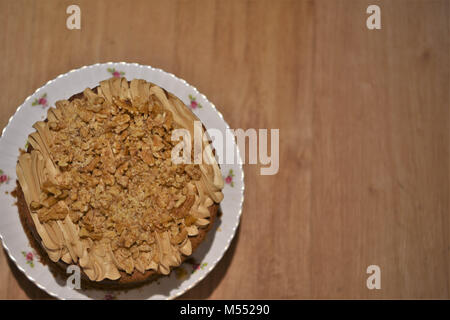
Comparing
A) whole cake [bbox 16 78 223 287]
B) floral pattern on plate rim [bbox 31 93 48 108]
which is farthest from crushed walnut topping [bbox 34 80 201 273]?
floral pattern on plate rim [bbox 31 93 48 108]

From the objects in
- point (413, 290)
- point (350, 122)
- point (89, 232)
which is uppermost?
point (350, 122)

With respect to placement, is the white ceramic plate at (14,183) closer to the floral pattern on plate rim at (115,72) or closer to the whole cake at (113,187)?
the floral pattern on plate rim at (115,72)

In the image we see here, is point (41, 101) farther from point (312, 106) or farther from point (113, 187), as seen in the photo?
point (312, 106)

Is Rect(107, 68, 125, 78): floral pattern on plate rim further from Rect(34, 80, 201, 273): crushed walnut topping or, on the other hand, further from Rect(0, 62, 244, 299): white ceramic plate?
Rect(34, 80, 201, 273): crushed walnut topping

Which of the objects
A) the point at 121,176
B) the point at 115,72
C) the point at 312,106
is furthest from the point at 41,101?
Result: the point at 312,106

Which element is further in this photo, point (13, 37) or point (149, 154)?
point (13, 37)

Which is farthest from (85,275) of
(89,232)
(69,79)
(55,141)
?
(69,79)

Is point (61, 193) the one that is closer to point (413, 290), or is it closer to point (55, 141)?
point (55, 141)
